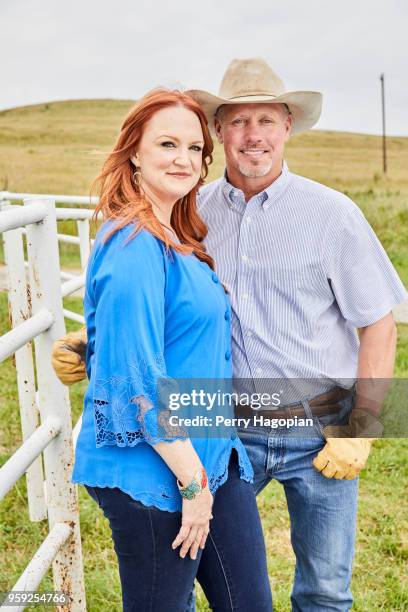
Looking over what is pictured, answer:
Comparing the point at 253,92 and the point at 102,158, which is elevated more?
the point at 253,92

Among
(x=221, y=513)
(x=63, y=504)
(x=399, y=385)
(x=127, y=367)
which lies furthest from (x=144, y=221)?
(x=399, y=385)

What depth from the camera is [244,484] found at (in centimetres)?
208

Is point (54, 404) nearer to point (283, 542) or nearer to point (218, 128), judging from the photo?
point (218, 128)

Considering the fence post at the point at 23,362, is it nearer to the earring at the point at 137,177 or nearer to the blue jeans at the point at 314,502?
the earring at the point at 137,177

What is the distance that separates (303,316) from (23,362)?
1.50 meters

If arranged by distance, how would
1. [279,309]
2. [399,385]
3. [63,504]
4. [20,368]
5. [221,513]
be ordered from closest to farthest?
[221,513] → [279,309] → [63,504] → [20,368] → [399,385]

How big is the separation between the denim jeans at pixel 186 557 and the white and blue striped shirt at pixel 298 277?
418mm

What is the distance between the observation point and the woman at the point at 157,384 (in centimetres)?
182

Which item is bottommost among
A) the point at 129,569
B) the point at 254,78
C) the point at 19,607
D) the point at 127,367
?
the point at 19,607

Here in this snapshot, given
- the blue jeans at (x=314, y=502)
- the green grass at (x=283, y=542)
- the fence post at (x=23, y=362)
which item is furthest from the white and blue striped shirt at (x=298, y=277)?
the green grass at (x=283, y=542)

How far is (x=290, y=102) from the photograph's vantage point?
2549 millimetres

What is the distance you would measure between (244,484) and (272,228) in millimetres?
792

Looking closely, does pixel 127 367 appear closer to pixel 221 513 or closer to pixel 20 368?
pixel 221 513

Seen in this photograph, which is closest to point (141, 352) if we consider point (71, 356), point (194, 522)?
point (194, 522)
